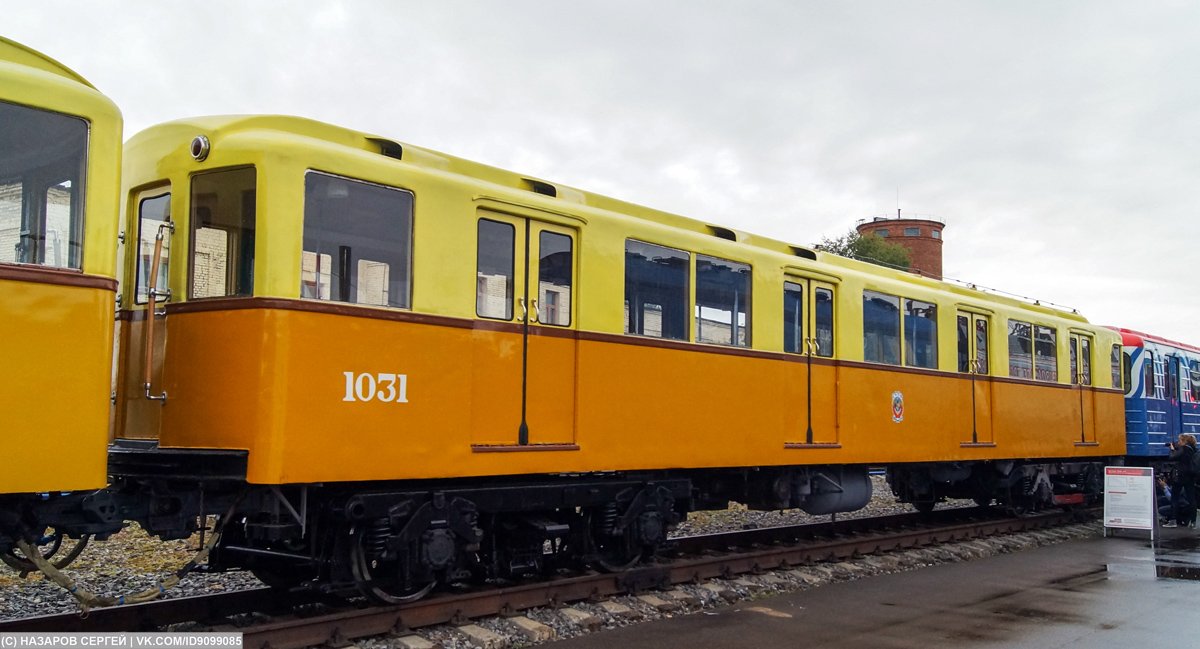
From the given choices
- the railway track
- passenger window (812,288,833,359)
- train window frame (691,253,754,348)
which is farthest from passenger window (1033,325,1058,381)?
train window frame (691,253,754,348)

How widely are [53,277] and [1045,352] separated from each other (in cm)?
1407

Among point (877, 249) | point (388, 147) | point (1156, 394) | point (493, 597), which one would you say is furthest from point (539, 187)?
point (877, 249)

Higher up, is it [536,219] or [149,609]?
[536,219]

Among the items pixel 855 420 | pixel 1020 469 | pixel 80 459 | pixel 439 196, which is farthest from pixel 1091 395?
pixel 80 459

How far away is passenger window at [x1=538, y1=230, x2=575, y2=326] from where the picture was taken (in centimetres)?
745

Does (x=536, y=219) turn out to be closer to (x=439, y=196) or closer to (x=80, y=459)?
(x=439, y=196)

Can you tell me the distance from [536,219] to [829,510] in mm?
5491

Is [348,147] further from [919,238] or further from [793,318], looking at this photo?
[919,238]

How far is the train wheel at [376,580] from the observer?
258 inches

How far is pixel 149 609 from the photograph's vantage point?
6191 millimetres

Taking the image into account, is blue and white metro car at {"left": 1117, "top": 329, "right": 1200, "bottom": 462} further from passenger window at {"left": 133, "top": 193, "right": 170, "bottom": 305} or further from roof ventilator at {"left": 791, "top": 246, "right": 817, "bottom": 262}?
passenger window at {"left": 133, "top": 193, "right": 170, "bottom": 305}

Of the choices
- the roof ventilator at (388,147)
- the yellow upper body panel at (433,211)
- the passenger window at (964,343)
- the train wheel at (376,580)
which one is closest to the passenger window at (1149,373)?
the passenger window at (964,343)

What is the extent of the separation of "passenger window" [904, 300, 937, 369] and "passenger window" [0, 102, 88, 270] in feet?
31.0

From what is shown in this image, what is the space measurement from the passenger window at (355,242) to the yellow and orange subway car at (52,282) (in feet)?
3.95
